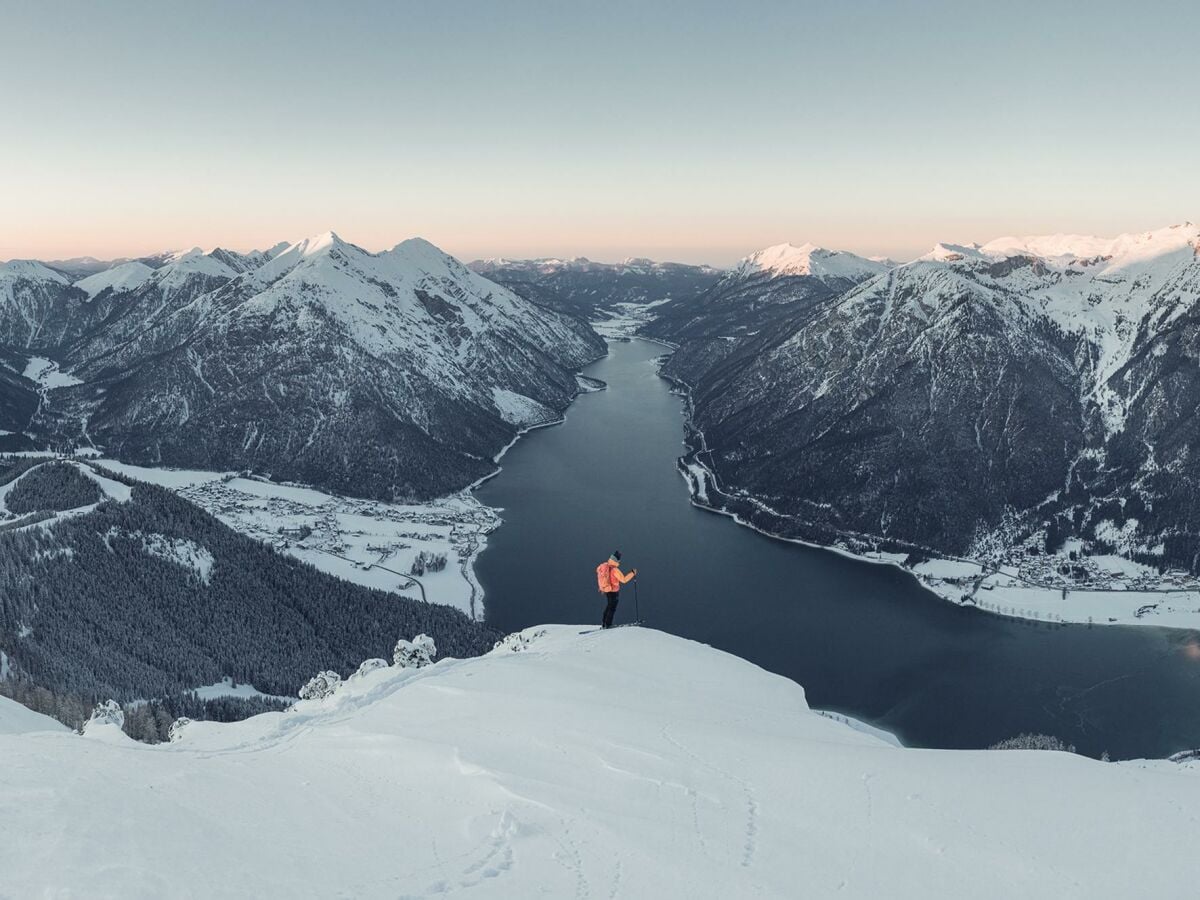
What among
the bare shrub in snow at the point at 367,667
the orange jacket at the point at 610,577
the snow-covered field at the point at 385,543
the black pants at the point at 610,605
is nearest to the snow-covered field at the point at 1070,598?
the snow-covered field at the point at 385,543

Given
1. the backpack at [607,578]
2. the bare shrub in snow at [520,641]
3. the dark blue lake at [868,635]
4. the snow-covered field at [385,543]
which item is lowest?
the dark blue lake at [868,635]

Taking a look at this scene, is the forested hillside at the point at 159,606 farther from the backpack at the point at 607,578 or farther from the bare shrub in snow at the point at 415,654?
the backpack at the point at 607,578

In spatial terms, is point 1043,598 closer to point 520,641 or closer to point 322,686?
point 520,641

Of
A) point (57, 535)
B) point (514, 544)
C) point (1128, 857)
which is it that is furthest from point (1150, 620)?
point (57, 535)

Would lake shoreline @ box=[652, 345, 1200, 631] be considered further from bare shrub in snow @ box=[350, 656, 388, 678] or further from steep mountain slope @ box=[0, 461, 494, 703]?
bare shrub in snow @ box=[350, 656, 388, 678]

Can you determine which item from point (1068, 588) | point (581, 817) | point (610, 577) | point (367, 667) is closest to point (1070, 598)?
point (1068, 588)
